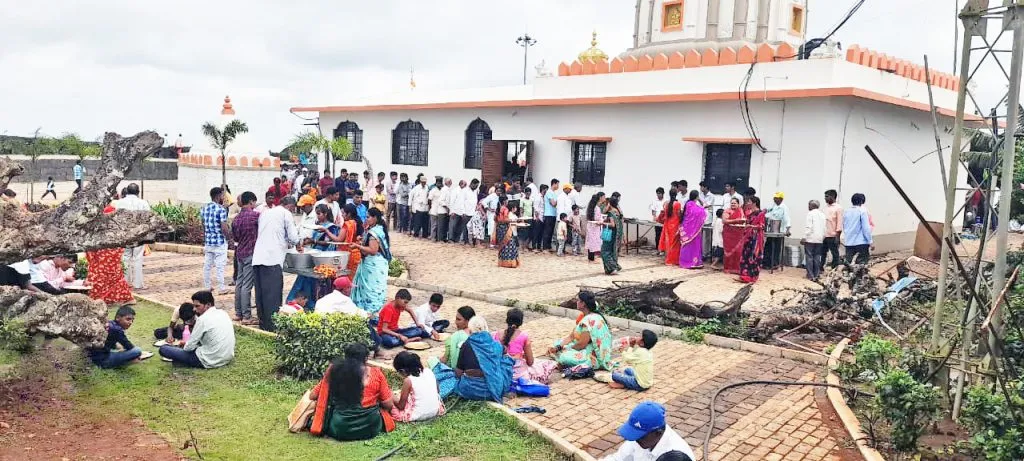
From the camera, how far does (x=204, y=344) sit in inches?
288

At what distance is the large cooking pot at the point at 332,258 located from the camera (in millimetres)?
8984

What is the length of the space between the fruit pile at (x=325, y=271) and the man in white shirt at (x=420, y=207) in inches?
371

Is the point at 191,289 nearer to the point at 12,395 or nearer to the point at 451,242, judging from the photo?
the point at 12,395

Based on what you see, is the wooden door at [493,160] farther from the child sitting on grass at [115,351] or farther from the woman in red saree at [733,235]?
the child sitting on grass at [115,351]

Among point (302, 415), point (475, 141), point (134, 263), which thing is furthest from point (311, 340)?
point (475, 141)

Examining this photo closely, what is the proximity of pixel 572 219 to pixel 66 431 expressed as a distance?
1174 cm

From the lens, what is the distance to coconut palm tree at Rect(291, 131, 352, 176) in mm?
24297

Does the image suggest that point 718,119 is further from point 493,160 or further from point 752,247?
point 493,160

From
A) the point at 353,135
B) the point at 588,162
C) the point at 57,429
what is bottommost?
the point at 57,429

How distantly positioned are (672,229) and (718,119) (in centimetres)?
278

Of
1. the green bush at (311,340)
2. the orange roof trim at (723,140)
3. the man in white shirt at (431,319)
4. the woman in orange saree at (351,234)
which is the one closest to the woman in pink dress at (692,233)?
the orange roof trim at (723,140)

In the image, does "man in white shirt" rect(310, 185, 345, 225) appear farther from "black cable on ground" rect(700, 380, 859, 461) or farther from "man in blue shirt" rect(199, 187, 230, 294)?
"black cable on ground" rect(700, 380, 859, 461)

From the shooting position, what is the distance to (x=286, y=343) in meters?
7.25

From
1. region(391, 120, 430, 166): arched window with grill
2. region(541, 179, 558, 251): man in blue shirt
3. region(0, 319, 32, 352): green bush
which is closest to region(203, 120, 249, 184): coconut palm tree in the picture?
region(391, 120, 430, 166): arched window with grill
